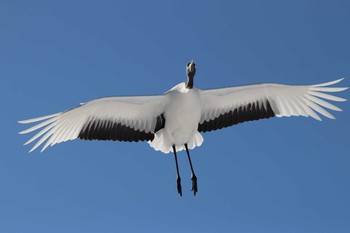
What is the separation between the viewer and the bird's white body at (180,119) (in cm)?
1052

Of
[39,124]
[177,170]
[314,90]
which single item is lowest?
[177,170]

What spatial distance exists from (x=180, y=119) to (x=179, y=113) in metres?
0.16

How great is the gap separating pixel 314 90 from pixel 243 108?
1.64m

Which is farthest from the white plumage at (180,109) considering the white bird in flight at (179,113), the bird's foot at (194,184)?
the bird's foot at (194,184)

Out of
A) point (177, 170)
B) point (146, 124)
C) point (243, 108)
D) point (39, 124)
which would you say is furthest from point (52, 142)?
point (243, 108)

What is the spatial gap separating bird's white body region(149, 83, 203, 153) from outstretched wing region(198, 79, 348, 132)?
2.18 ft

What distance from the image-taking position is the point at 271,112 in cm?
1201

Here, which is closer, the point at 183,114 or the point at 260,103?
the point at 183,114

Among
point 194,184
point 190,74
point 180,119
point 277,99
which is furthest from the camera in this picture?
point 277,99

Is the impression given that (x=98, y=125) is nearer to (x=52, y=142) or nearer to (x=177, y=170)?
(x=52, y=142)

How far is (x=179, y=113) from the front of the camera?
10.6 meters

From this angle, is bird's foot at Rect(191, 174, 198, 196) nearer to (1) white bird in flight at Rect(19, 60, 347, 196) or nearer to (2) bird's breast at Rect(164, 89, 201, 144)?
(1) white bird in flight at Rect(19, 60, 347, 196)

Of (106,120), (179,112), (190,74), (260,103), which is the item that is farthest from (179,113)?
(260,103)

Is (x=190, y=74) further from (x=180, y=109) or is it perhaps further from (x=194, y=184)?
(x=194, y=184)
